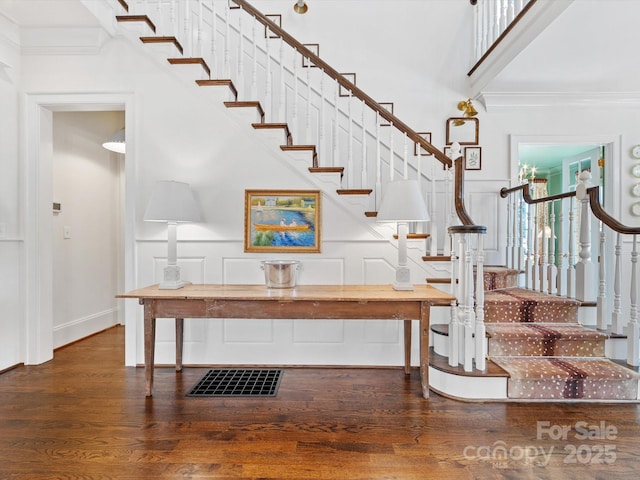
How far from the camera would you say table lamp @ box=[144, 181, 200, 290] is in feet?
8.09

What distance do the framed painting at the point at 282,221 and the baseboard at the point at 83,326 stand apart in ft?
6.99

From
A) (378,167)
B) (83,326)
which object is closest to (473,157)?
(378,167)

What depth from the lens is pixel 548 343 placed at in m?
2.52

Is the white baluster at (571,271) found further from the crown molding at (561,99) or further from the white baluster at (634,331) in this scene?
the crown molding at (561,99)

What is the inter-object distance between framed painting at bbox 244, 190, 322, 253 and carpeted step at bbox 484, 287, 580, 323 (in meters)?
1.53

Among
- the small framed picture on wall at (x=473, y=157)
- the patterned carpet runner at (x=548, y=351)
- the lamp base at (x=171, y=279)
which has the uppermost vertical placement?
the small framed picture on wall at (x=473, y=157)

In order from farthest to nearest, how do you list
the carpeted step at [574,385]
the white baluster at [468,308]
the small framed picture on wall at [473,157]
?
the small framed picture on wall at [473,157], the white baluster at [468,308], the carpeted step at [574,385]

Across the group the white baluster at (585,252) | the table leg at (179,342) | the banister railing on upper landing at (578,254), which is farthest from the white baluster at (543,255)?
the table leg at (179,342)

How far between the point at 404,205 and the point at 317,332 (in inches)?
51.2

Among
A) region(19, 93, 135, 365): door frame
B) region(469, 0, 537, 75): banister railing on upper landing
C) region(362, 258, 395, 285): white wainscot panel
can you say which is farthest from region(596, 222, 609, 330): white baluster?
region(19, 93, 135, 365): door frame

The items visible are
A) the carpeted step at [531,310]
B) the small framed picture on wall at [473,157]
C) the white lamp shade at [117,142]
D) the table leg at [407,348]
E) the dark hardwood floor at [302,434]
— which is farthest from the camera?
A: the small framed picture on wall at [473,157]

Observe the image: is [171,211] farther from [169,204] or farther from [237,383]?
[237,383]

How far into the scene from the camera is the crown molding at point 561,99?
3.61m

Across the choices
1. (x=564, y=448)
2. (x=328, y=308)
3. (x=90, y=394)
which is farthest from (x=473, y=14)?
(x=90, y=394)
